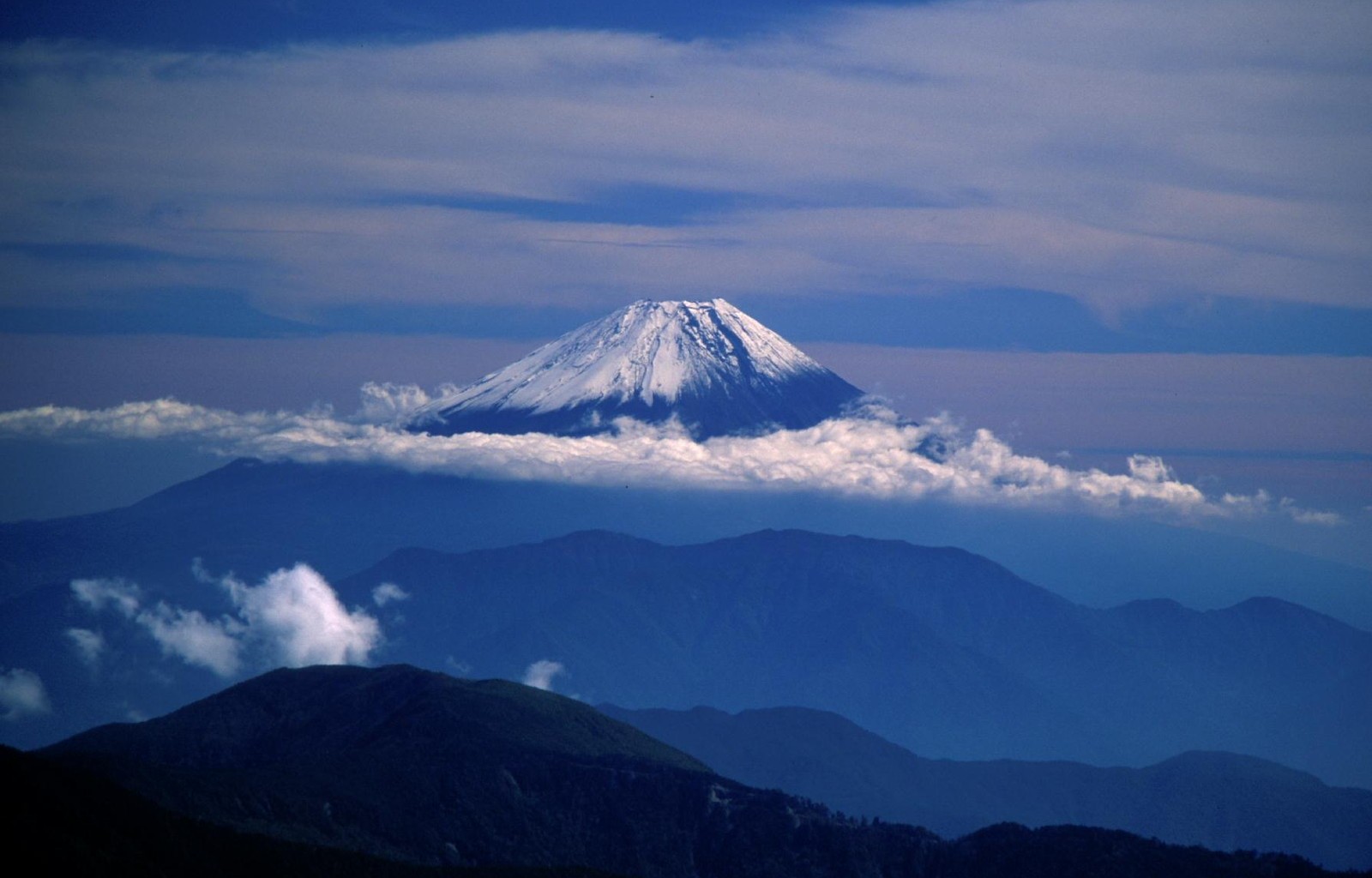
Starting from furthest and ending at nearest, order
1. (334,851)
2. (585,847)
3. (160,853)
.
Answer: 1. (585,847)
2. (334,851)
3. (160,853)

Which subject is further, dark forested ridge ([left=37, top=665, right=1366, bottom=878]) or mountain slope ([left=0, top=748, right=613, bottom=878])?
dark forested ridge ([left=37, top=665, right=1366, bottom=878])

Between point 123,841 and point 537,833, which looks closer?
point 123,841

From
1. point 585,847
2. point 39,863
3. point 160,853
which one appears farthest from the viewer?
point 585,847

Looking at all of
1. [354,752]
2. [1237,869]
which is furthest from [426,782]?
[1237,869]

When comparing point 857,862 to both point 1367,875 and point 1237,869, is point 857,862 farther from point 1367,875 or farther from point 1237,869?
point 1367,875

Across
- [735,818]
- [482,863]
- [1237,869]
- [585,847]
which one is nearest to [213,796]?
[482,863]

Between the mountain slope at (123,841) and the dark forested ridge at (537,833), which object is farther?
the dark forested ridge at (537,833)

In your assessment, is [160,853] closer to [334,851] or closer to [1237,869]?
[334,851]

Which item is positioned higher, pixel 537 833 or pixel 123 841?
pixel 123 841

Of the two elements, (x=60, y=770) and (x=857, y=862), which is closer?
(x=60, y=770)
